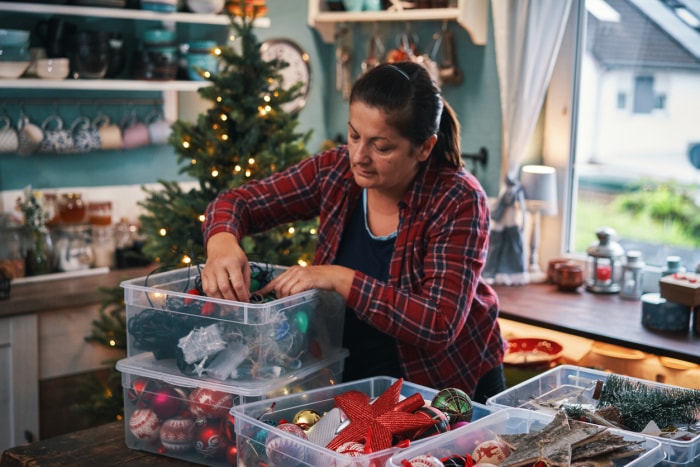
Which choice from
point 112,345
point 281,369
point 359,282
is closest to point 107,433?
point 281,369

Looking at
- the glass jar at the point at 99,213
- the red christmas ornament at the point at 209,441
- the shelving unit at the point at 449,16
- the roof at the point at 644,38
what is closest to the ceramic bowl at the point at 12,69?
the glass jar at the point at 99,213

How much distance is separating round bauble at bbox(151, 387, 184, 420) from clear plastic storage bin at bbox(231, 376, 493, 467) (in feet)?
0.57

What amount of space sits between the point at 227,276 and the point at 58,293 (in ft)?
5.45

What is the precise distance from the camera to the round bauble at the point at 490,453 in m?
1.22

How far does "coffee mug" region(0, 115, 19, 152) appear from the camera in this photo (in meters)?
3.17

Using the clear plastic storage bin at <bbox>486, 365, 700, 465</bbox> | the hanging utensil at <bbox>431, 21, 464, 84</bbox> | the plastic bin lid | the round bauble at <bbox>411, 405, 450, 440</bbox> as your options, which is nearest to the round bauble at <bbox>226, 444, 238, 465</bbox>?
the plastic bin lid

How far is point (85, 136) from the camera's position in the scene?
11.0ft

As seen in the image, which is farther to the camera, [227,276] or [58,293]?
[58,293]

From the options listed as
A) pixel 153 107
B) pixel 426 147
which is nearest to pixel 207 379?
pixel 426 147

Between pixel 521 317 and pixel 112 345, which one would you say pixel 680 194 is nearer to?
pixel 521 317

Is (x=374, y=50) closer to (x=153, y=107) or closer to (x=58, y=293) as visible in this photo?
(x=153, y=107)

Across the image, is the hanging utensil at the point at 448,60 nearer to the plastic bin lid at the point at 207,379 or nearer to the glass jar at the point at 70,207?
the glass jar at the point at 70,207

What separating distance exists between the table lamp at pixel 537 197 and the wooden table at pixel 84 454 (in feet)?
7.06

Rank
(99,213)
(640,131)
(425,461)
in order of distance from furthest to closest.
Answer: (99,213) → (640,131) → (425,461)
